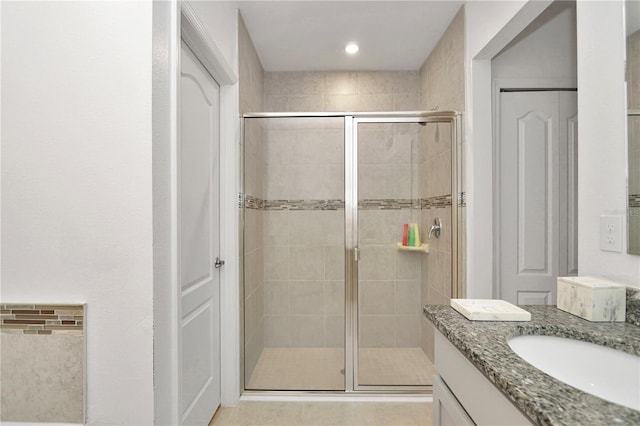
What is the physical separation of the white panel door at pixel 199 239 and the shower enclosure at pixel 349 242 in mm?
280

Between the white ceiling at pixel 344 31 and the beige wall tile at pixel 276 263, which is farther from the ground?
the white ceiling at pixel 344 31

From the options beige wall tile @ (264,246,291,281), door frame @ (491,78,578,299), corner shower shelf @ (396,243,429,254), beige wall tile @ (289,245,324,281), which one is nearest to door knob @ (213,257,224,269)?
beige wall tile @ (264,246,291,281)

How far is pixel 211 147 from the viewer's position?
202 centimetres

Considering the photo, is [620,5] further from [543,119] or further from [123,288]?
[123,288]

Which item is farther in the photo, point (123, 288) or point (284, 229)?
point (284, 229)

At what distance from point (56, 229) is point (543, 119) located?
8.62ft

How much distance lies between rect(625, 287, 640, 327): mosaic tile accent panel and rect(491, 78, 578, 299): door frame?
1.22 metres

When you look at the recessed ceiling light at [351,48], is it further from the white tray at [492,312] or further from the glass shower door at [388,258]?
the white tray at [492,312]

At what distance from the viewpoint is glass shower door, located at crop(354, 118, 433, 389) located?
230cm

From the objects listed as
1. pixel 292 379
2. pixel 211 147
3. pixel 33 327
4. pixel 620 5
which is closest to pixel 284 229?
pixel 211 147

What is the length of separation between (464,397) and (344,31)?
2537 millimetres

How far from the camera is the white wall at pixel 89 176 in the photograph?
3.85 ft

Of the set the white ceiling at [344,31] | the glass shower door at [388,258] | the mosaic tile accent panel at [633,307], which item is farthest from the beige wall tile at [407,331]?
the white ceiling at [344,31]

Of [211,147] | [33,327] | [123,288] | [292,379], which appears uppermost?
[211,147]
